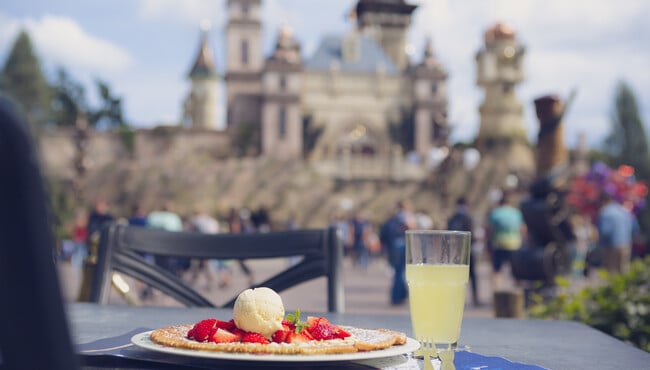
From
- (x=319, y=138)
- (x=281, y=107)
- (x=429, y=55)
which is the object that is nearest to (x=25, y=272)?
(x=281, y=107)

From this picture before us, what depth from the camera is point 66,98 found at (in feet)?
186

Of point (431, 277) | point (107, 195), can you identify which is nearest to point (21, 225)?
point (431, 277)

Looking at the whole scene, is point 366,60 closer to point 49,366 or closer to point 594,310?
point 594,310

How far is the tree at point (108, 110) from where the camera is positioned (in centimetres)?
5422

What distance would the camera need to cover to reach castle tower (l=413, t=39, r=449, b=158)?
147ft

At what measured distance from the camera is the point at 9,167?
16.6 inches

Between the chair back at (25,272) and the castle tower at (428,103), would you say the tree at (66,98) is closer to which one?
the castle tower at (428,103)

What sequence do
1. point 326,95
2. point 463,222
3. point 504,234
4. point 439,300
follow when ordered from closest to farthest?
point 439,300
point 463,222
point 504,234
point 326,95

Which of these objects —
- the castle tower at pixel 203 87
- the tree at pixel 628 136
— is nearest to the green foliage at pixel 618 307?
the tree at pixel 628 136

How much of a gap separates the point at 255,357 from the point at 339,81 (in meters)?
44.7

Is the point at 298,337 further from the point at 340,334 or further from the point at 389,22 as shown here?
the point at 389,22

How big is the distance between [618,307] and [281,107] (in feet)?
131

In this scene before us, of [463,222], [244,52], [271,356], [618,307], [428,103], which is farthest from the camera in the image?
[244,52]

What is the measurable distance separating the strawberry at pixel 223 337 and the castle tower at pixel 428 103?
43.3 m
